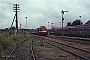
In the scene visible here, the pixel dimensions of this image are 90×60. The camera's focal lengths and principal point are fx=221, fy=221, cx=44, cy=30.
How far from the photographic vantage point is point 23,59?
14.2m

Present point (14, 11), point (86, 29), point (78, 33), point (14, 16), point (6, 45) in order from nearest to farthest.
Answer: point (6, 45) < point (86, 29) < point (78, 33) < point (14, 16) < point (14, 11)

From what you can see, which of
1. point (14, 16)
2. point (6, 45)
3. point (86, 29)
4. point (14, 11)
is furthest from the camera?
point (14, 11)

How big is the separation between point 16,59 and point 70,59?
11.2 ft

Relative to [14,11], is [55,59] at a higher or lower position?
lower

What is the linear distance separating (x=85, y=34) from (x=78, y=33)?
22.5ft

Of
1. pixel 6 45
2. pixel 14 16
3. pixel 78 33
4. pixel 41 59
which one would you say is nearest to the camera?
pixel 41 59

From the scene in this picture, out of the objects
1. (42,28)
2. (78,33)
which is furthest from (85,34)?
(42,28)

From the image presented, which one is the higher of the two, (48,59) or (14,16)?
(14,16)

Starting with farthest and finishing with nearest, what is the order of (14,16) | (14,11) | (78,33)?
(14,11)
(14,16)
(78,33)

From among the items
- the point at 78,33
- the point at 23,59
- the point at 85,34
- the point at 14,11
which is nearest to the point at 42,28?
the point at 14,11

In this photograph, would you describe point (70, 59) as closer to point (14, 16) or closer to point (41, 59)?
point (41, 59)

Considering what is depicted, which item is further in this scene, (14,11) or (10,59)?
(14,11)

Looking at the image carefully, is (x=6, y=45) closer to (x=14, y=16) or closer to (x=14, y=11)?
(x=14, y=16)

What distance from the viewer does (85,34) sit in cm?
4716
